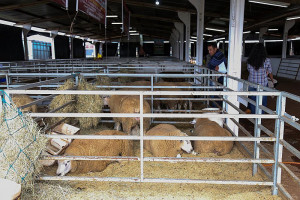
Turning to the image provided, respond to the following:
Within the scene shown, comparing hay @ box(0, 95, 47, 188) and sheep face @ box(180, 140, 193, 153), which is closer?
hay @ box(0, 95, 47, 188)

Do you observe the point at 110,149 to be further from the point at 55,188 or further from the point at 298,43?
the point at 298,43

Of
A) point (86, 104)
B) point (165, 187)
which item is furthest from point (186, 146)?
point (86, 104)

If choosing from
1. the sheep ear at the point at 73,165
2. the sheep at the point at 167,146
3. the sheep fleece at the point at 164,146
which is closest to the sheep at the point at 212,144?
the sheep at the point at 167,146

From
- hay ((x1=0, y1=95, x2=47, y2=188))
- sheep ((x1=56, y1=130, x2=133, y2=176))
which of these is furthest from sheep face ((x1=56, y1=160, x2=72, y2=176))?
hay ((x1=0, y1=95, x2=47, y2=188))

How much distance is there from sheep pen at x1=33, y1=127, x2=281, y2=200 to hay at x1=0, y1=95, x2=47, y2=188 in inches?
12.8

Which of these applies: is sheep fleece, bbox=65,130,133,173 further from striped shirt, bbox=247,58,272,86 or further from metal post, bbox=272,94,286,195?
striped shirt, bbox=247,58,272,86

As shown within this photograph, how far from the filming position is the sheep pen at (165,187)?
3139mm

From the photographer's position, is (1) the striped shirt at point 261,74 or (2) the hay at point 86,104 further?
(1) the striped shirt at point 261,74

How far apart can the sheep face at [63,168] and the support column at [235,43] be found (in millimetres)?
3162

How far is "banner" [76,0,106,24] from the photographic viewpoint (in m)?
5.99

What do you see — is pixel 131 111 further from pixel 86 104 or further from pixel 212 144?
pixel 212 144

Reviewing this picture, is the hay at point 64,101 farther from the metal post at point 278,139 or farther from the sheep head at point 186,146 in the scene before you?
the metal post at point 278,139

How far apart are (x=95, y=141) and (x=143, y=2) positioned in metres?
12.2

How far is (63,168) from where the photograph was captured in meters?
3.62
